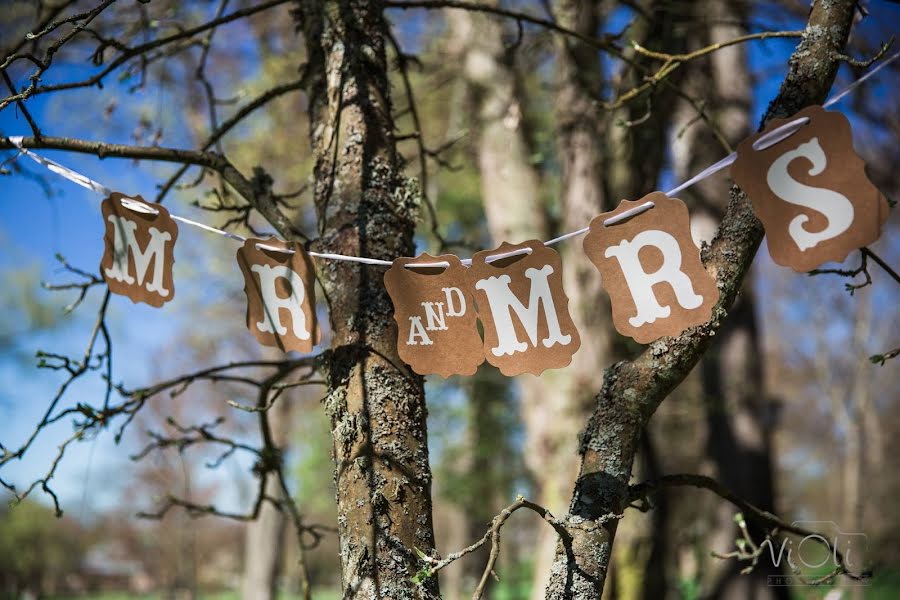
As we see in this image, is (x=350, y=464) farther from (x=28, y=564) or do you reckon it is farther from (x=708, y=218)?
(x=28, y=564)

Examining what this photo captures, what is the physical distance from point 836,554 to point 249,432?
9.60 metres

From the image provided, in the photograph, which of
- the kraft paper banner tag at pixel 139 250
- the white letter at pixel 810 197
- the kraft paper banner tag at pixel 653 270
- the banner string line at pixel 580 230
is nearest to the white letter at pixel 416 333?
the banner string line at pixel 580 230

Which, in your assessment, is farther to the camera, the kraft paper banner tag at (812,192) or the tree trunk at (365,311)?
the tree trunk at (365,311)

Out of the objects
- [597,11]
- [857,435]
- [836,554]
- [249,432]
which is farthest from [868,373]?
[836,554]

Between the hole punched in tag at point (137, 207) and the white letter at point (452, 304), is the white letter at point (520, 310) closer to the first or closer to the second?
the white letter at point (452, 304)

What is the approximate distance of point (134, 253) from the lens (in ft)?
5.78

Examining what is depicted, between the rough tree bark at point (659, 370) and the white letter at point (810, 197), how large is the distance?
0.35ft

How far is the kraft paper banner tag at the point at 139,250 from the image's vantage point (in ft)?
5.76

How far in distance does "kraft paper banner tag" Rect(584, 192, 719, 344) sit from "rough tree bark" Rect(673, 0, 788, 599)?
4.65 m

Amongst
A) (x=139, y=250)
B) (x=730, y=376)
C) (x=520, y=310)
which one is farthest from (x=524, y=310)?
(x=730, y=376)

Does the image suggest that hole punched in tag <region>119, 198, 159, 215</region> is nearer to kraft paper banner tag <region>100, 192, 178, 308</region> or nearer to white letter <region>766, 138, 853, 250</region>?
kraft paper banner tag <region>100, 192, 178, 308</region>

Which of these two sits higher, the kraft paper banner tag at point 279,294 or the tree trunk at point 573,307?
the tree trunk at point 573,307

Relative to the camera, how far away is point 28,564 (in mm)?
10133

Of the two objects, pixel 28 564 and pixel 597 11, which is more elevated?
pixel 597 11
